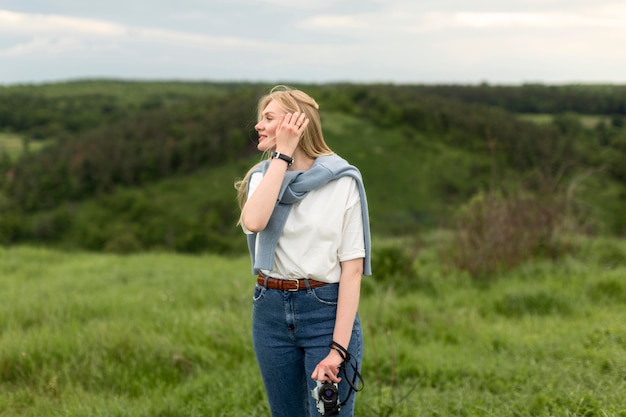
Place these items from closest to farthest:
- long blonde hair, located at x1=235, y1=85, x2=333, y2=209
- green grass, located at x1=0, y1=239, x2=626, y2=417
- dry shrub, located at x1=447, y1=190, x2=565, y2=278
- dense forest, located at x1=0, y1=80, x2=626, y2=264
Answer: long blonde hair, located at x1=235, y1=85, x2=333, y2=209
green grass, located at x1=0, y1=239, x2=626, y2=417
dry shrub, located at x1=447, y1=190, x2=565, y2=278
dense forest, located at x1=0, y1=80, x2=626, y2=264

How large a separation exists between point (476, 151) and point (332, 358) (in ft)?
280

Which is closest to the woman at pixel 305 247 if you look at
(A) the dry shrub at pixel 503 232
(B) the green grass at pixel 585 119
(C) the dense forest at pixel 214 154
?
(A) the dry shrub at pixel 503 232

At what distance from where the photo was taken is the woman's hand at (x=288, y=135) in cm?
176

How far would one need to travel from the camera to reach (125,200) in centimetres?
7600

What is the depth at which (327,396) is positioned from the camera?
1.74 metres

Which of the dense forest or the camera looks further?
the dense forest

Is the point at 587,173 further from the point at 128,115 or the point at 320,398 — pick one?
the point at 128,115

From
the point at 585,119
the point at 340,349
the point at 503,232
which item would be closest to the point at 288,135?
the point at 340,349

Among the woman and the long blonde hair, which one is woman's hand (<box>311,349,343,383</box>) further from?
the long blonde hair

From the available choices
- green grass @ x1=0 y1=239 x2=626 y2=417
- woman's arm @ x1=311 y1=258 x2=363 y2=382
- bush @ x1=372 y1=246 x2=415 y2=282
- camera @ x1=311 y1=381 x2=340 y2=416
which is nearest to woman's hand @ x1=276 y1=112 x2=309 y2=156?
woman's arm @ x1=311 y1=258 x2=363 y2=382

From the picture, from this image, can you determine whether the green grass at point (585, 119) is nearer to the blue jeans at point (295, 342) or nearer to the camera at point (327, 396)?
the blue jeans at point (295, 342)

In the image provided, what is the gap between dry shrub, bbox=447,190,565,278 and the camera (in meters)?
6.31

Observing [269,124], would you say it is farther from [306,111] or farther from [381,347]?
[381,347]

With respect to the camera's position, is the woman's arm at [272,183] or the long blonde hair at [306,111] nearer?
the woman's arm at [272,183]
